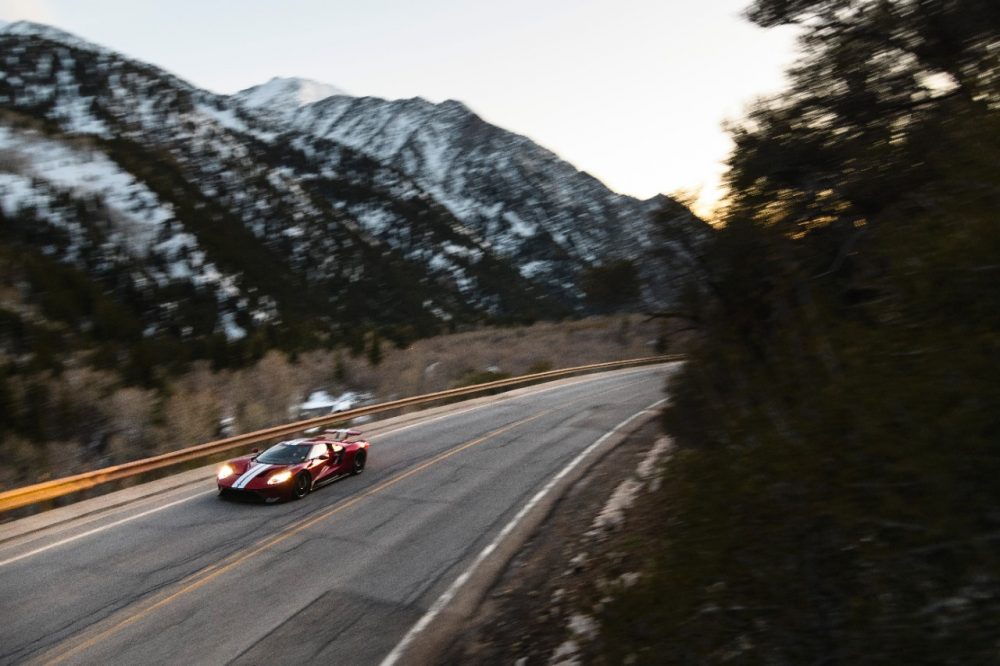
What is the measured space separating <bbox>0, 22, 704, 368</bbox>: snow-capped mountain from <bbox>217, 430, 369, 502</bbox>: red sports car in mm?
9451

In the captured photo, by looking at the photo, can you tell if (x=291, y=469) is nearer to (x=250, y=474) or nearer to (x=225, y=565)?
(x=250, y=474)

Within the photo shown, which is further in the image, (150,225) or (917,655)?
(150,225)

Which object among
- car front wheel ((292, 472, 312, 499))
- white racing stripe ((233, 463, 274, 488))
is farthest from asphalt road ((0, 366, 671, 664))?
white racing stripe ((233, 463, 274, 488))

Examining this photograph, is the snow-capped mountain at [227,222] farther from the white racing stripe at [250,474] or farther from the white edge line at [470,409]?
the white racing stripe at [250,474]

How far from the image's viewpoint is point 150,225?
6769 cm

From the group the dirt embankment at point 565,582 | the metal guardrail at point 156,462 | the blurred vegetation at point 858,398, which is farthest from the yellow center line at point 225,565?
the blurred vegetation at point 858,398

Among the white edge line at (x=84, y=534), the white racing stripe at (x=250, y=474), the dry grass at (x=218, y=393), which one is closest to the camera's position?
the white edge line at (x=84, y=534)

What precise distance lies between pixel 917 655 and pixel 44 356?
2290 cm

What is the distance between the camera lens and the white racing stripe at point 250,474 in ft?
37.4

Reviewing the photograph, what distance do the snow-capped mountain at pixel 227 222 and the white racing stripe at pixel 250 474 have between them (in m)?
10.9

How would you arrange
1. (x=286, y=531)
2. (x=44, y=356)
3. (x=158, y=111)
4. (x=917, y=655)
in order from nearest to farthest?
(x=917, y=655) → (x=286, y=531) → (x=44, y=356) → (x=158, y=111)

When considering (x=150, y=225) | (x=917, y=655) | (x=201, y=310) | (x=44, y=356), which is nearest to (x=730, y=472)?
(x=917, y=655)

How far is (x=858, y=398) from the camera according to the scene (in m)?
5.13

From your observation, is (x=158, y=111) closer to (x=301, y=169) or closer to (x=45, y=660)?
(x=301, y=169)
